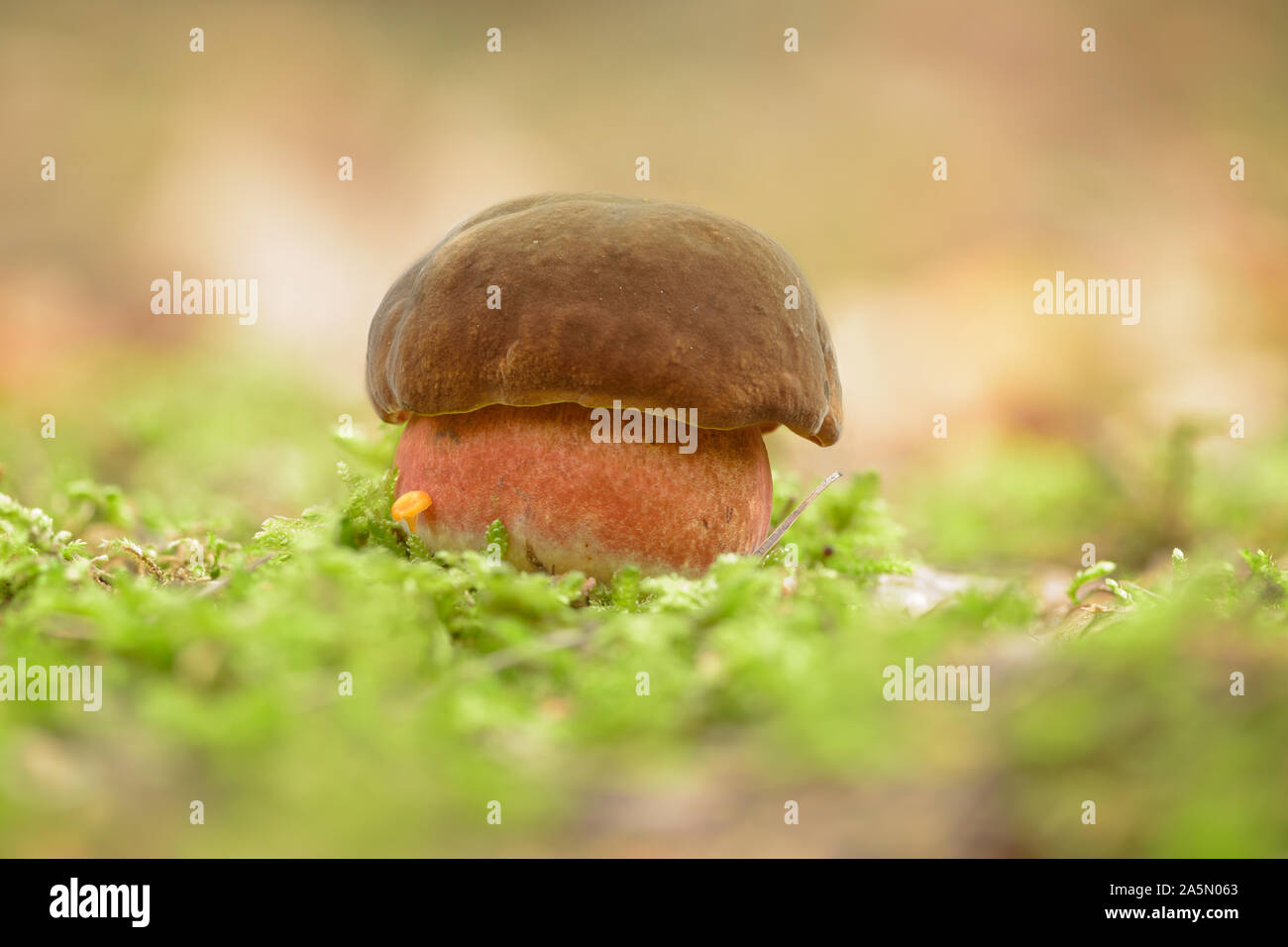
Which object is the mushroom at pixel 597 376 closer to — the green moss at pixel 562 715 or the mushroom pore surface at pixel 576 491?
the mushroom pore surface at pixel 576 491

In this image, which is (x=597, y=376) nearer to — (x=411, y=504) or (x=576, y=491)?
(x=576, y=491)

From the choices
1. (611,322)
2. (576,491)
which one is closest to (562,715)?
(576,491)

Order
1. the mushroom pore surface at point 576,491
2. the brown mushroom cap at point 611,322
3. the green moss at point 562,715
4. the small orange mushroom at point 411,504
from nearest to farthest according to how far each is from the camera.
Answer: the green moss at point 562,715, the brown mushroom cap at point 611,322, the mushroom pore surface at point 576,491, the small orange mushroom at point 411,504

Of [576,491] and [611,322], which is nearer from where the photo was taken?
[611,322]

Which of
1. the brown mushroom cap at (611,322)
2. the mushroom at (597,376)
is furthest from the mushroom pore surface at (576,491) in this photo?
the brown mushroom cap at (611,322)

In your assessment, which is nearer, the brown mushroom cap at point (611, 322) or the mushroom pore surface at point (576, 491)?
the brown mushroom cap at point (611, 322)

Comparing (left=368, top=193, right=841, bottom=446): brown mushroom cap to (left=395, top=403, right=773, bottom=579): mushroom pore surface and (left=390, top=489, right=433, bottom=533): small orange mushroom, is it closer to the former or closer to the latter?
(left=395, top=403, right=773, bottom=579): mushroom pore surface

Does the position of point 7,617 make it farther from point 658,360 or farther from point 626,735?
point 658,360

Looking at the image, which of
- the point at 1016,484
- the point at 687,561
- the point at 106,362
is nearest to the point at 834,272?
the point at 1016,484
